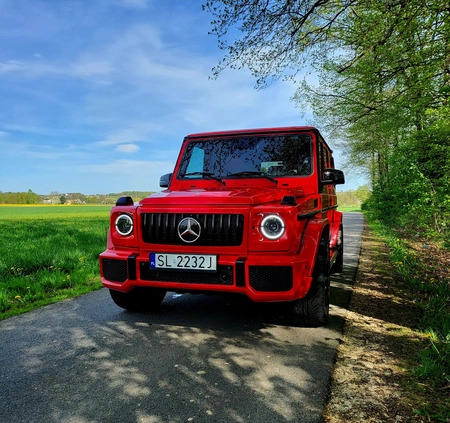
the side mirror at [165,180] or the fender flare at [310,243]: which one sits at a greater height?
the side mirror at [165,180]

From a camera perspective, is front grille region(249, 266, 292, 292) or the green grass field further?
the green grass field

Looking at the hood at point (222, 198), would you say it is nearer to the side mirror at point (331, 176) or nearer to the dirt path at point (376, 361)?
the side mirror at point (331, 176)

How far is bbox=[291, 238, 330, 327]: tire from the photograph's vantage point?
3107 mm

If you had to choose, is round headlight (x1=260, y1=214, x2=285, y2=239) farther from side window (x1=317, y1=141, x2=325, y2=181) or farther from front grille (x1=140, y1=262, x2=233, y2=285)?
side window (x1=317, y1=141, x2=325, y2=181)

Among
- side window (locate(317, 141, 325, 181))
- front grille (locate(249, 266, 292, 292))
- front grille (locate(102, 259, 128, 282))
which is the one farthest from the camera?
side window (locate(317, 141, 325, 181))

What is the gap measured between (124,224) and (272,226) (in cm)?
143

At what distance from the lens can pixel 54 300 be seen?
436 centimetres

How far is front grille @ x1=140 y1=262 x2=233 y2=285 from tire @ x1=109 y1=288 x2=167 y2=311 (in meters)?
0.54

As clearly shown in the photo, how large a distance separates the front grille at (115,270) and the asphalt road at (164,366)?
49cm

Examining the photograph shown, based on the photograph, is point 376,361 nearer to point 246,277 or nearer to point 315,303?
Result: point 315,303

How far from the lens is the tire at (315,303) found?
3.11 metres

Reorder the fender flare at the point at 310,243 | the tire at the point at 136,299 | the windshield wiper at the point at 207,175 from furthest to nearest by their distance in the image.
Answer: the windshield wiper at the point at 207,175
the tire at the point at 136,299
the fender flare at the point at 310,243

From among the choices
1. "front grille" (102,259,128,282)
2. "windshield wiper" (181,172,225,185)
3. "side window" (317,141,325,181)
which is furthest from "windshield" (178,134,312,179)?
"front grille" (102,259,128,282)

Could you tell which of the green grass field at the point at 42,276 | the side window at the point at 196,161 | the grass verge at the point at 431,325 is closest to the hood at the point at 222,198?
the side window at the point at 196,161
